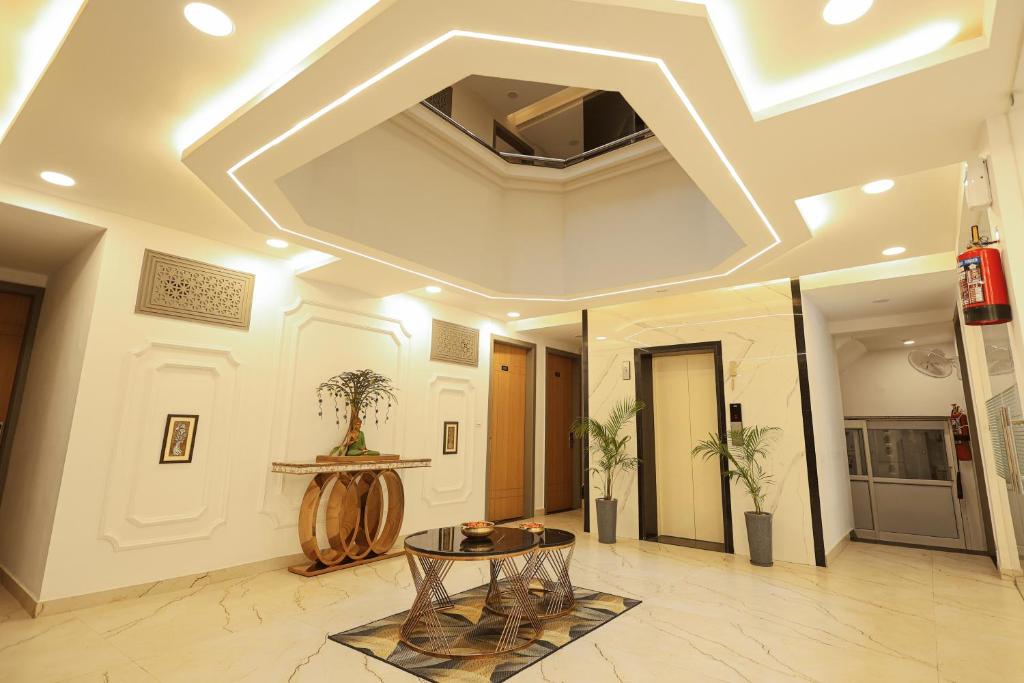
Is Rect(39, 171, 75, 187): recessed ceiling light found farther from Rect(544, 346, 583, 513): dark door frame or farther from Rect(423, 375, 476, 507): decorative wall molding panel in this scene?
Rect(544, 346, 583, 513): dark door frame

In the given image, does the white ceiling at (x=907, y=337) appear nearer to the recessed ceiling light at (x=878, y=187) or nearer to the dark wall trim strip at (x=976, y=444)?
the dark wall trim strip at (x=976, y=444)

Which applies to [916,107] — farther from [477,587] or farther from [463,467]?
[463,467]

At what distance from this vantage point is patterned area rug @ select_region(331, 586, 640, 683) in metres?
2.54

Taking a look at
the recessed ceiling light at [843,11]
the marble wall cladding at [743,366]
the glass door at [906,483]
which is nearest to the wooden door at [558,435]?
the marble wall cladding at [743,366]

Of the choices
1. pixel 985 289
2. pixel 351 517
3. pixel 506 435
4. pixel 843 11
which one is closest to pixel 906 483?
pixel 506 435

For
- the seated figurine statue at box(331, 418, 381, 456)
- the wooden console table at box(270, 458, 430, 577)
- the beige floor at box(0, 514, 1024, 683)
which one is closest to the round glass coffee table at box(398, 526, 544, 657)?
the beige floor at box(0, 514, 1024, 683)

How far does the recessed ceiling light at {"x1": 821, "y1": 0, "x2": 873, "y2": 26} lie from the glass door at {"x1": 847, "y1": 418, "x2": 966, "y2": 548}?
6219 millimetres

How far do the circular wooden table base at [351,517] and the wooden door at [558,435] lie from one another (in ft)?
9.89

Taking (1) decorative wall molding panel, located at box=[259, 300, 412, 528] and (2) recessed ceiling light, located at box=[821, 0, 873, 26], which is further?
(1) decorative wall molding panel, located at box=[259, 300, 412, 528]

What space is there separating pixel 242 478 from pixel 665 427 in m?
4.43

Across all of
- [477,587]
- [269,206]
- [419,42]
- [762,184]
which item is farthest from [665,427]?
[419,42]

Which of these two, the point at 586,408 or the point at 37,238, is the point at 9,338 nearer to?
the point at 37,238

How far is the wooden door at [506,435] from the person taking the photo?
6750mm

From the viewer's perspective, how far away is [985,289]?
2156mm
